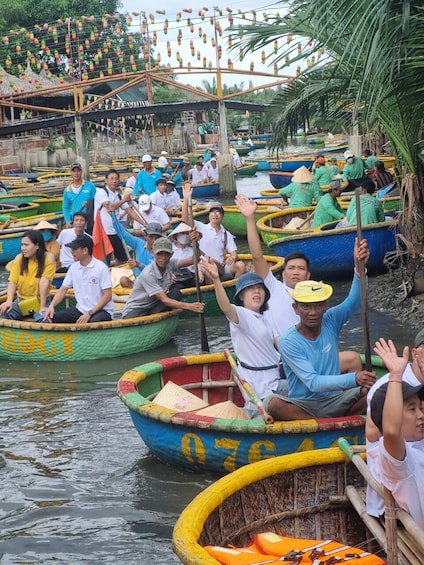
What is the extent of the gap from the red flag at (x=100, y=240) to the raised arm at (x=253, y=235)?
5824 mm

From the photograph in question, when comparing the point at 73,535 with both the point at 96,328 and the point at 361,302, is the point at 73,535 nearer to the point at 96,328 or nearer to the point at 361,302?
the point at 361,302

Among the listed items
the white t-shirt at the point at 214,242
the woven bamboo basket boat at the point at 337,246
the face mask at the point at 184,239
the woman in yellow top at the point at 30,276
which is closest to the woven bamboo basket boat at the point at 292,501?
the woman in yellow top at the point at 30,276

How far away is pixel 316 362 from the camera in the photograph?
658 cm

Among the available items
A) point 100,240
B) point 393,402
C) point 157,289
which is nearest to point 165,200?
point 100,240

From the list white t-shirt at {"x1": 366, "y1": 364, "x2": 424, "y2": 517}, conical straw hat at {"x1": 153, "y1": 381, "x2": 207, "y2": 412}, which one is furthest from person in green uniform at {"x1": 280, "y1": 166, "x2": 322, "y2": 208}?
white t-shirt at {"x1": 366, "y1": 364, "x2": 424, "y2": 517}

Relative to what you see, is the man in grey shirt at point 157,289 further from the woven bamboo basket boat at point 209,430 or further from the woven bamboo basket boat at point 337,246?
the woven bamboo basket boat at point 337,246

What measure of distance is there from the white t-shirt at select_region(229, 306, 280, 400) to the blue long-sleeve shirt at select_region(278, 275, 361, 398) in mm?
666

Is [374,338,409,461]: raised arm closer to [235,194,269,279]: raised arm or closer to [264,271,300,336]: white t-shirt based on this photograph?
[264,271,300,336]: white t-shirt

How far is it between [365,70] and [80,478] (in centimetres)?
446

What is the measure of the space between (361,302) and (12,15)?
50141mm

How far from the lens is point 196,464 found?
7348mm

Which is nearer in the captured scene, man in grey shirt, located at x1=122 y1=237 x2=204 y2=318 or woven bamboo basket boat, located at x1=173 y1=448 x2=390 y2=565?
woven bamboo basket boat, located at x1=173 y1=448 x2=390 y2=565

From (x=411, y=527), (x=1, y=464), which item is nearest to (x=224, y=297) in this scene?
(x=1, y=464)

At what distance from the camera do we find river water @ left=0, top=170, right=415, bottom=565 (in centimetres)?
651
